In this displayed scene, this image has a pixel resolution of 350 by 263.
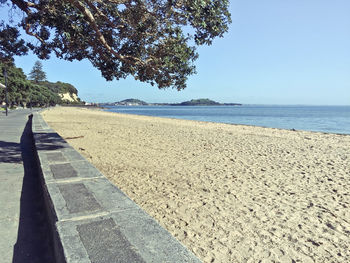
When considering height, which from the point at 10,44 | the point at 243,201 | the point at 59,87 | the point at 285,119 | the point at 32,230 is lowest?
the point at 285,119

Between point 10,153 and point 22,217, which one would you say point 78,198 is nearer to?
point 22,217

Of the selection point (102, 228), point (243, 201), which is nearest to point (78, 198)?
point (102, 228)

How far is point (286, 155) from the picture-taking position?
9.48 m

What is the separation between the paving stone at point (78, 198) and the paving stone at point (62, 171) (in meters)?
0.47

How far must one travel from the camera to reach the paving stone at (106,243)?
1.78 m

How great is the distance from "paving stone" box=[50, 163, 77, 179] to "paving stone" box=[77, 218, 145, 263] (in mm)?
1726

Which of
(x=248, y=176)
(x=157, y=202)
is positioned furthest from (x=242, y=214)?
(x=248, y=176)

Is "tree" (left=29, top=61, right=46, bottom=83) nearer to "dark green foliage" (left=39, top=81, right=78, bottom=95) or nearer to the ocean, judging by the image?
"dark green foliage" (left=39, top=81, right=78, bottom=95)

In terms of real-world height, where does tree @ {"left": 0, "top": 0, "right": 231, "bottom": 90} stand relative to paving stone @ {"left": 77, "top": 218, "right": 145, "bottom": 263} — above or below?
above

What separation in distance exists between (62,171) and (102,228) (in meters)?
2.16

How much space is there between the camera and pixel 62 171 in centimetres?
400

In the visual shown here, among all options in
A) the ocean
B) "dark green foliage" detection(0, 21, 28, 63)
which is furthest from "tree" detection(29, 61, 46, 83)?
"dark green foliage" detection(0, 21, 28, 63)

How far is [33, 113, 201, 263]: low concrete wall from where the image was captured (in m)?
1.82

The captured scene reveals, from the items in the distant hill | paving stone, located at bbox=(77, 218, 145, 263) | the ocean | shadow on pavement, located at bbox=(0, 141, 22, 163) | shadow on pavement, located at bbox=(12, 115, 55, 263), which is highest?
the distant hill
